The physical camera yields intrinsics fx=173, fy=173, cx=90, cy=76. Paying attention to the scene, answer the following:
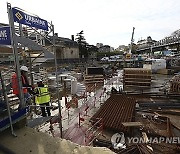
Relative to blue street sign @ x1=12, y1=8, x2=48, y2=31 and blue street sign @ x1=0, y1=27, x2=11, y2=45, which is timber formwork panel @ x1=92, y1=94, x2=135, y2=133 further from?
blue street sign @ x1=0, y1=27, x2=11, y2=45

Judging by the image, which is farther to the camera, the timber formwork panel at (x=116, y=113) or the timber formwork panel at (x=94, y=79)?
the timber formwork panel at (x=94, y=79)

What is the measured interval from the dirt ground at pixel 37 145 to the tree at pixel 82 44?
68.6m

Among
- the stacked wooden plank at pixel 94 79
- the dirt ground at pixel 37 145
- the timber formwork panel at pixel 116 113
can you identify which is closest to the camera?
the dirt ground at pixel 37 145

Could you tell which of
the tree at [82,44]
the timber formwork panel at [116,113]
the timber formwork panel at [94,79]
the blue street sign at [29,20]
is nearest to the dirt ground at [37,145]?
the blue street sign at [29,20]

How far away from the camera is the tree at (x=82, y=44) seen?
71.8 m

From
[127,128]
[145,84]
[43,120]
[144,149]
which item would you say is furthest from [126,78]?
[43,120]

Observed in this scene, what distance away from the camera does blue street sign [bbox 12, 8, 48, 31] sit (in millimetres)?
4488

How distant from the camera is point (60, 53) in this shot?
196ft

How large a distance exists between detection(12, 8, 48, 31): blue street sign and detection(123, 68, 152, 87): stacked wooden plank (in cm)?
1701

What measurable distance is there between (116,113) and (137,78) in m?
12.3

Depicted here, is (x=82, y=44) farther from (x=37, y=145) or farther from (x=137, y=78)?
(x=37, y=145)

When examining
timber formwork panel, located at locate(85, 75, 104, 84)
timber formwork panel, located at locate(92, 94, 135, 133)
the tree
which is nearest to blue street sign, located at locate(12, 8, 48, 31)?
timber formwork panel, located at locate(92, 94, 135, 133)

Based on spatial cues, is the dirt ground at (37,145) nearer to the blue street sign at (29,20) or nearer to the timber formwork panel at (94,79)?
the blue street sign at (29,20)

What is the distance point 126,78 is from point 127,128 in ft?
45.0
